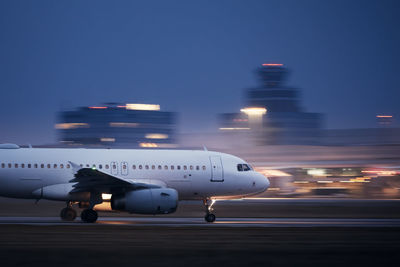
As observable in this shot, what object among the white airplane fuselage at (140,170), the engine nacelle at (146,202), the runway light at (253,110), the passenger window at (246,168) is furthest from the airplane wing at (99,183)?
the runway light at (253,110)

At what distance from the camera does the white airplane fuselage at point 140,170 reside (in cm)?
2486

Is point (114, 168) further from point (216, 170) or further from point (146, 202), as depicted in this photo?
point (216, 170)

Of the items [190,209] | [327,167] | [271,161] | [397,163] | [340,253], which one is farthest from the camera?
[271,161]

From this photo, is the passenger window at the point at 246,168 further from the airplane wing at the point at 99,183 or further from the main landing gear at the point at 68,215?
the main landing gear at the point at 68,215

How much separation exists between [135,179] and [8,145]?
18.8ft

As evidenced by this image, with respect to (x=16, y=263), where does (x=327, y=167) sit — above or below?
above

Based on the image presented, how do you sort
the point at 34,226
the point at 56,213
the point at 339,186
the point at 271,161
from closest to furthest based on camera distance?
the point at 34,226
the point at 56,213
the point at 339,186
the point at 271,161

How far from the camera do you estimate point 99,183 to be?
80.4ft

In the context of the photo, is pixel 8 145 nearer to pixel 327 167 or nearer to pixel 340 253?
pixel 340 253

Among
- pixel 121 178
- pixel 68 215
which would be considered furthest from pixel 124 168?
pixel 68 215

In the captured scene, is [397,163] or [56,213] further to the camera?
[397,163]

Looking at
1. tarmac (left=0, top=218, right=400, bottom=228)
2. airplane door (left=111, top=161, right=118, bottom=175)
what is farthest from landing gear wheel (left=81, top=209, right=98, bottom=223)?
airplane door (left=111, top=161, right=118, bottom=175)

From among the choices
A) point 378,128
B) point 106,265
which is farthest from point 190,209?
point 378,128

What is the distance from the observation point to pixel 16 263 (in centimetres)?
1315
